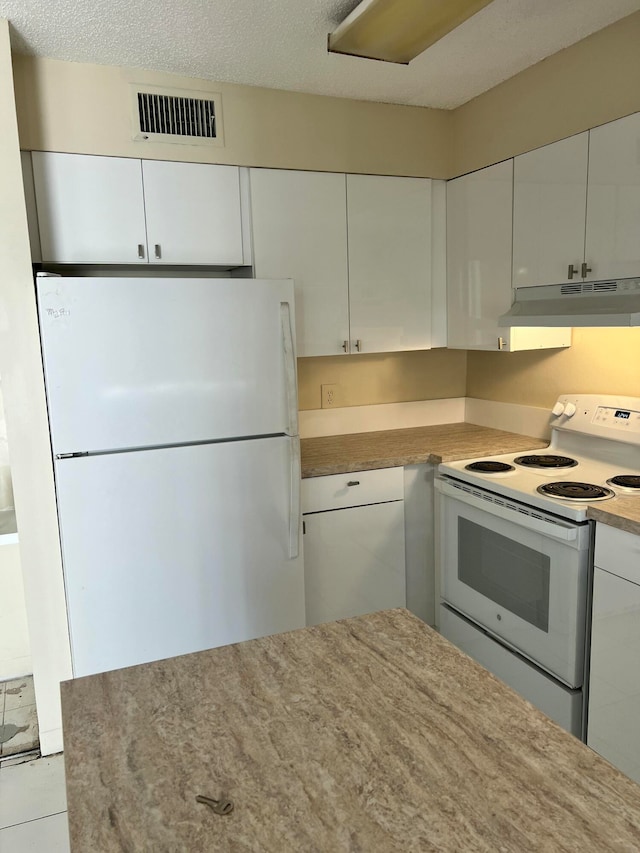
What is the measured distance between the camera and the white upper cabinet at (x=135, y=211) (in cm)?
237

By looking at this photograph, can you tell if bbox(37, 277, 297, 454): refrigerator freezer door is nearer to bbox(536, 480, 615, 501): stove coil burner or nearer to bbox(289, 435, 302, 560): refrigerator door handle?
bbox(289, 435, 302, 560): refrigerator door handle

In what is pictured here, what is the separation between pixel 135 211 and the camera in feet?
8.16

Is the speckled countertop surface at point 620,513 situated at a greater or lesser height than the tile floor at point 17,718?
greater

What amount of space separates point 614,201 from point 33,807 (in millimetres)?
2883

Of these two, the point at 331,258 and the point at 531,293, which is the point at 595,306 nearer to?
the point at 531,293

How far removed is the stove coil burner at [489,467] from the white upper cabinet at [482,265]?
0.51 metres

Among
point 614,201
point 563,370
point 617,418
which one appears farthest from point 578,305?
point 563,370

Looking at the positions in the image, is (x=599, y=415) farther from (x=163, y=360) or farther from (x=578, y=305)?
(x=163, y=360)

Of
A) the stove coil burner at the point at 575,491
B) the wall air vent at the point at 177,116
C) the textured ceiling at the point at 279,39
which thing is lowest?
the stove coil burner at the point at 575,491

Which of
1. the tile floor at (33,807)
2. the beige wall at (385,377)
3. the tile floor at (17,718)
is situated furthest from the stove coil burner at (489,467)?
the tile floor at (17,718)

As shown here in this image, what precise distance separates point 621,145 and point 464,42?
66cm

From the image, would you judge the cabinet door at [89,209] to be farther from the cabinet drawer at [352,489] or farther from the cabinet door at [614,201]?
the cabinet door at [614,201]

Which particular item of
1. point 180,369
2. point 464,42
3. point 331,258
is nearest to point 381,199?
point 331,258

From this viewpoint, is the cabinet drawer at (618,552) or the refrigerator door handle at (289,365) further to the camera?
the refrigerator door handle at (289,365)
